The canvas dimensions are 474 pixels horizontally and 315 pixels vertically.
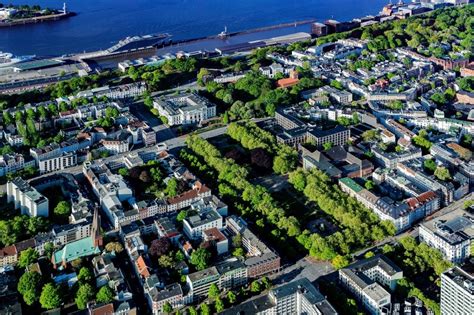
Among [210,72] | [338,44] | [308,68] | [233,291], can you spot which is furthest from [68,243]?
[338,44]

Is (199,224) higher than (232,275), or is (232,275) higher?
(199,224)

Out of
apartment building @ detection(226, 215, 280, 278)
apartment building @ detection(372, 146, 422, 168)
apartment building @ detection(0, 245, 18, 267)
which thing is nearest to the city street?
apartment building @ detection(226, 215, 280, 278)

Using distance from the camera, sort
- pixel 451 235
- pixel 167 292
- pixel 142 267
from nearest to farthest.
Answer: pixel 167 292 → pixel 142 267 → pixel 451 235

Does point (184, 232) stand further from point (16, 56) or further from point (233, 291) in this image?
point (16, 56)

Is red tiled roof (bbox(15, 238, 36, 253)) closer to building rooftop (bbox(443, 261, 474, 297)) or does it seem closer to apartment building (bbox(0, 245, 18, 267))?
apartment building (bbox(0, 245, 18, 267))

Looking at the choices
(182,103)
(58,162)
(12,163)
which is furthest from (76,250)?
(182,103)

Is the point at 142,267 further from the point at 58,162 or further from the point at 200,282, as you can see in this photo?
the point at 58,162

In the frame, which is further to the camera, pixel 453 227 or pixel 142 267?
pixel 453 227
